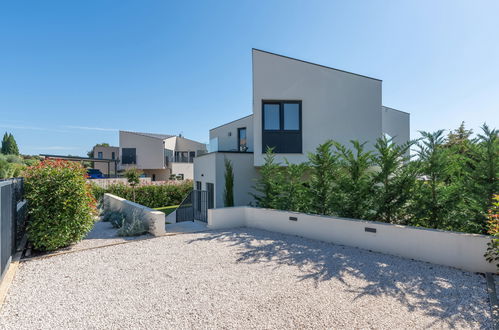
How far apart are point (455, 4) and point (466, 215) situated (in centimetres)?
717

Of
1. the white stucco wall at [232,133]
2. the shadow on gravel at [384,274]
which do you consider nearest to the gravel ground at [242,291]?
the shadow on gravel at [384,274]

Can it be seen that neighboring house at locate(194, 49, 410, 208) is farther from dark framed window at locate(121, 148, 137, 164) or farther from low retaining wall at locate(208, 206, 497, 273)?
dark framed window at locate(121, 148, 137, 164)

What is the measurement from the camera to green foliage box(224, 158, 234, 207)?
1173 cm

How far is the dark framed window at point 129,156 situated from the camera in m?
32.8

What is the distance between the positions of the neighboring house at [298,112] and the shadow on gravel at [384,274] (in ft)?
16.9

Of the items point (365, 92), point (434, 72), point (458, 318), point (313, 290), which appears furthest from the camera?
point (365, 92)

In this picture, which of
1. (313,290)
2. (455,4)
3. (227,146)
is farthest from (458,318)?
(227,146)

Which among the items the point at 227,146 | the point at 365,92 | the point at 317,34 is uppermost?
the point at 317,34

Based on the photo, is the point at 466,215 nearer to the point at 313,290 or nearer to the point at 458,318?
the point at 458,318

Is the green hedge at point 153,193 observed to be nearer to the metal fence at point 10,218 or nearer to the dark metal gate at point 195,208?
the dark metal gate at point 195,208

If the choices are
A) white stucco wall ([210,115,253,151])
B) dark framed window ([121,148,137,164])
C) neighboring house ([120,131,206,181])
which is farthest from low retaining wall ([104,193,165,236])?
dark framed window ([121,148,137,164])

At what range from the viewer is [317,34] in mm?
10914

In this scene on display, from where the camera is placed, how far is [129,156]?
3300 centimetres

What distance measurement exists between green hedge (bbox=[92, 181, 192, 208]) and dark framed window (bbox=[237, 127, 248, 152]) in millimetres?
6557
